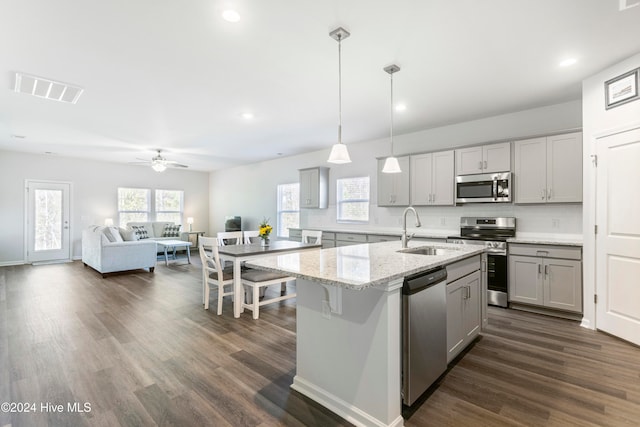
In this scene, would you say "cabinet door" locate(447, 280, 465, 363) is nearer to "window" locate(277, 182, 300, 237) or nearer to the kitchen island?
the kitchen island

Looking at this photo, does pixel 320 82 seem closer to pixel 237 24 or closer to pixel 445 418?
pixel 237 24

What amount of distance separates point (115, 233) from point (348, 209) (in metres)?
4.90

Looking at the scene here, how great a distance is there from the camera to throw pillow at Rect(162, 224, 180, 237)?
28.8 ft

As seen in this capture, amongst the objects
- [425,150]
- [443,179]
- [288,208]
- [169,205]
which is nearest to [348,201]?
[425,150]

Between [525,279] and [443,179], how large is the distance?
175 cm

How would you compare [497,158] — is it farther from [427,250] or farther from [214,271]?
[214,271]

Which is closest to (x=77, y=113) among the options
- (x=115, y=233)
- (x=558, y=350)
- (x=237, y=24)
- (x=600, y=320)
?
(x=115, y=233)

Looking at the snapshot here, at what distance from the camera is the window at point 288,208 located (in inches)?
299

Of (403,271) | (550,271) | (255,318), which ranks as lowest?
(255,318)

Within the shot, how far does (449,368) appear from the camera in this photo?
2.46m

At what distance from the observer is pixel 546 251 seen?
3.66 meters

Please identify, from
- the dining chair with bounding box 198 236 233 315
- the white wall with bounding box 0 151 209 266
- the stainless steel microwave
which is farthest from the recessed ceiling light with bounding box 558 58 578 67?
the white wall with bounding box 0 151 209 266

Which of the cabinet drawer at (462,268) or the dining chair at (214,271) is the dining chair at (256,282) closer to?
the dining chair at (214,271)

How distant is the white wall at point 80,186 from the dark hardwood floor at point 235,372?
450cm
